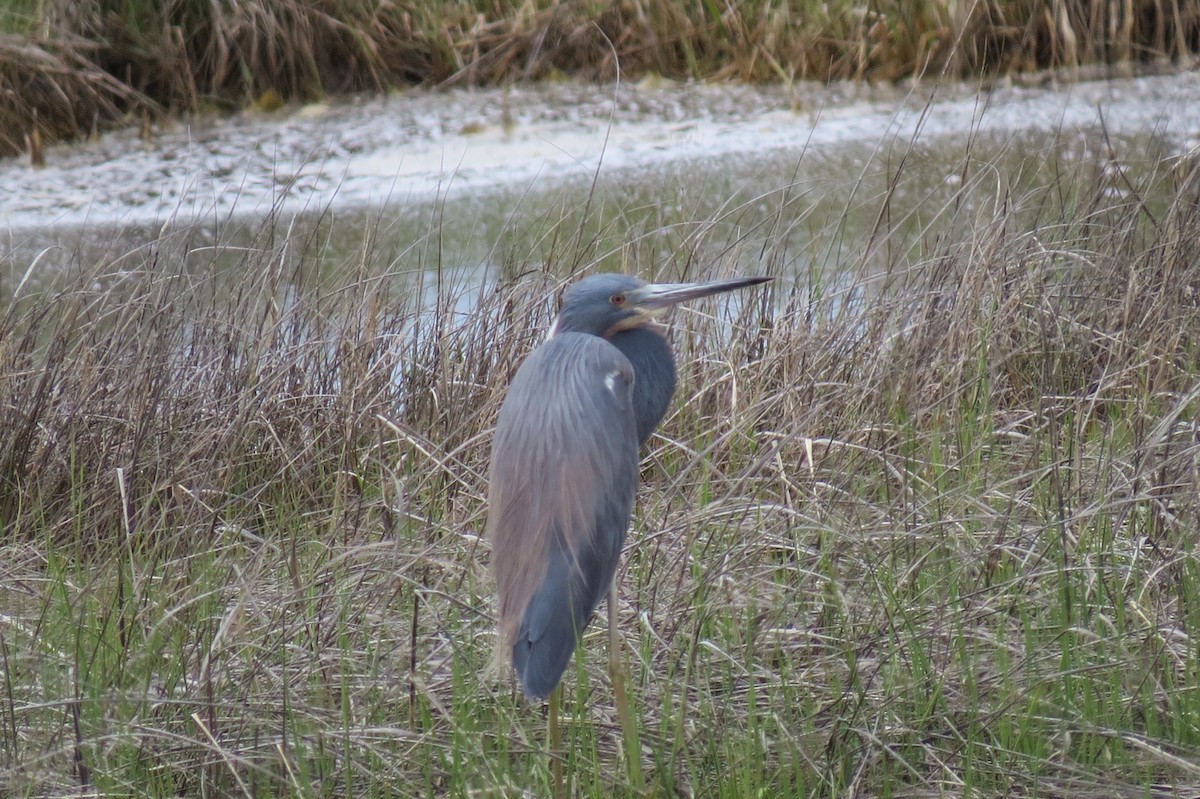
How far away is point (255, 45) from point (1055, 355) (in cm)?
520

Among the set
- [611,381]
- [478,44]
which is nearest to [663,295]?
[611,381]

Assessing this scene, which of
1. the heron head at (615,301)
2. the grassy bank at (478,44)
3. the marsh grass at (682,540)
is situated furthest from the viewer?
the grassy bank at (478,44)

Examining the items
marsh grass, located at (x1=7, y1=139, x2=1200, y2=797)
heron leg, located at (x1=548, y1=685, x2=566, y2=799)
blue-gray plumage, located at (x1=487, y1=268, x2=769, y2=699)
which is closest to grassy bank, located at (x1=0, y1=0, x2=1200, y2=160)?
marsh grass, located at (x1=7, y1=139, x2=1200, y2=797)

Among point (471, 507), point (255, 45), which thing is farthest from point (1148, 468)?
point (255, 45)

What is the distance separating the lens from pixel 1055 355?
10.7 feet

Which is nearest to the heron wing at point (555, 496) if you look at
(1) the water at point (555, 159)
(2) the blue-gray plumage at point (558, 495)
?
(2) the blue-gray plumage at point (558, 495)

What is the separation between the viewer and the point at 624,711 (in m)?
1.97

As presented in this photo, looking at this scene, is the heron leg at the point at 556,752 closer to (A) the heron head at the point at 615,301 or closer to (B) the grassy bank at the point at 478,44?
(A) the heron head at the point at 615,301

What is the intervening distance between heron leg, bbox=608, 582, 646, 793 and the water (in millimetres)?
2641

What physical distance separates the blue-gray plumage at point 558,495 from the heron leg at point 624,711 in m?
0.09

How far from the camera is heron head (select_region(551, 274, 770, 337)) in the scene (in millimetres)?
2199

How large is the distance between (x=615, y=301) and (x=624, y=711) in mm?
661

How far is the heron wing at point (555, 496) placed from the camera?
192 centimetres

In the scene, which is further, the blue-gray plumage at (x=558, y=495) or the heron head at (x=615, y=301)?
the heron head at (x=615, y=301)
